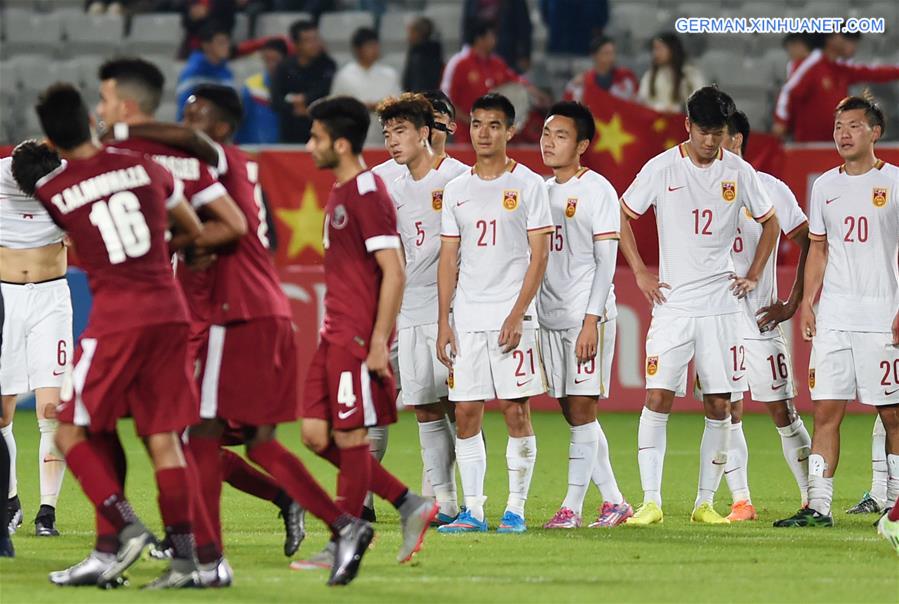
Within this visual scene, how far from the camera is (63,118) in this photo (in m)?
6.09

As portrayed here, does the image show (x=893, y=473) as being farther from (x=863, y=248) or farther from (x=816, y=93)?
(x=816, y=93)

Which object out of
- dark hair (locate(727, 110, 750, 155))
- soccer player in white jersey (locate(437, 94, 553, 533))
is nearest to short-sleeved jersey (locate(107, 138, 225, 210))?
soccer player in white jersey (locate(437, 94, 553, 533))

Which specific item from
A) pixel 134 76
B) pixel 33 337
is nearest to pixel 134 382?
pixel 134 76

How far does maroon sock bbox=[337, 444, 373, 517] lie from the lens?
6.64m

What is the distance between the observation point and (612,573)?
678 centimetres

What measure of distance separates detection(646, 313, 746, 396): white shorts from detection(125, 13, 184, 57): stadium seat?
12.3m

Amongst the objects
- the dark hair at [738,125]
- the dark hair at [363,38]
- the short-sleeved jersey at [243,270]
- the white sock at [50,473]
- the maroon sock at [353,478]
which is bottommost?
the white sock at [50,473]

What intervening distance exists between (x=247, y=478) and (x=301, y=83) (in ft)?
30.8

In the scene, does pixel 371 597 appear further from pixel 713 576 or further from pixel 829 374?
pixel 829 374

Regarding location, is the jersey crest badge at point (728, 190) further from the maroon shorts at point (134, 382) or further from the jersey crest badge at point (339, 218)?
the maroon shorts at point (134, 382)

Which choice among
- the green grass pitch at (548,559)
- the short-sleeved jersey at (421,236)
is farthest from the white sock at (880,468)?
the short-sleeved jersey at (421,236)

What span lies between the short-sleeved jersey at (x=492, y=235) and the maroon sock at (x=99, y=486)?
264cm

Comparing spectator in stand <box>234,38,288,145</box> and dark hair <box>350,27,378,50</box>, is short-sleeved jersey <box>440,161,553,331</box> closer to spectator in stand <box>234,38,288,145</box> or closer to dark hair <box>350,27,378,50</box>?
spectator in stand <box>234,38,288,145</box>

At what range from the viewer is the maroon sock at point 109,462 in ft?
20.3
